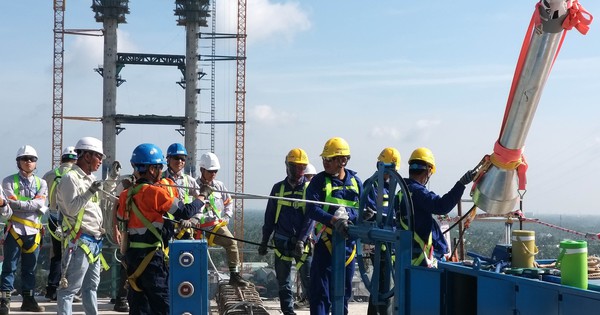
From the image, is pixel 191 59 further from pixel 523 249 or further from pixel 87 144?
pixel 523 249

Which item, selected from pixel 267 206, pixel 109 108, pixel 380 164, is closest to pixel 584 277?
pixel 380 164

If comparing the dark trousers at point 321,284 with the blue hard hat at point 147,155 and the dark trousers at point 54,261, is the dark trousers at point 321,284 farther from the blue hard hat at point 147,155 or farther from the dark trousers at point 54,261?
the dark trousers at point 54,261

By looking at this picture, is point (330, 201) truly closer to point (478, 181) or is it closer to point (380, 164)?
point (380, 164)

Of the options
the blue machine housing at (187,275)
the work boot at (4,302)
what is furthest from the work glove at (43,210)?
the blue machine housing at (187,275)

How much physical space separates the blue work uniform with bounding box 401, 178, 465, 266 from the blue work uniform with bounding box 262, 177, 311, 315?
2.50 meters

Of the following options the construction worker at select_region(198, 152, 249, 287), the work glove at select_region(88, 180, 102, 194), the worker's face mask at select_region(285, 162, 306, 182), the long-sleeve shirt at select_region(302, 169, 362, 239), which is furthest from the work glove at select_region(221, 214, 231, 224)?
the work glove at select_region(88, 180, 102, 194)

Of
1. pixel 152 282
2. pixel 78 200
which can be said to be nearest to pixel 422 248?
pixel 152 282

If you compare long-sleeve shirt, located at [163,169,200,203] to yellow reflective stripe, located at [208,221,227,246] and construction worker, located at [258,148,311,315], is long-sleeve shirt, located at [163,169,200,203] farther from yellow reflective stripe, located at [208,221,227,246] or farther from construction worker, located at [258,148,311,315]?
construction worker, located at [258,148,311,315]

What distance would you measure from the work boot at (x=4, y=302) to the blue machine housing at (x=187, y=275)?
12.3 feet

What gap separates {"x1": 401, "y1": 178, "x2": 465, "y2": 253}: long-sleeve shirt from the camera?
6.65 m

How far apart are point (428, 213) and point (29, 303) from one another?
5275 mm

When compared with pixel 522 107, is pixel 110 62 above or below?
above

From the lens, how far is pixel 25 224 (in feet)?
33.0

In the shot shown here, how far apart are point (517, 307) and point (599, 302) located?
2.21 ft
